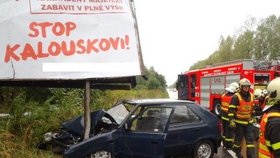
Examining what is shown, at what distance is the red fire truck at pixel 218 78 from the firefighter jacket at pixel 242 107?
8.18 metres

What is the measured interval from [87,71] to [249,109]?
12.4 feet

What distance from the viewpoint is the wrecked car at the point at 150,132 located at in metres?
8.01

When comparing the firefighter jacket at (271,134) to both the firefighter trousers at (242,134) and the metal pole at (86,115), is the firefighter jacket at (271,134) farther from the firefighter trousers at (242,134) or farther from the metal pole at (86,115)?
the firefighter trousers at (242,134)

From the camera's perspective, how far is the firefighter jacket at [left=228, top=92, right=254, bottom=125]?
29.5 ft

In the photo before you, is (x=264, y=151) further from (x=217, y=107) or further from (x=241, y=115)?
(x=217, y=107)

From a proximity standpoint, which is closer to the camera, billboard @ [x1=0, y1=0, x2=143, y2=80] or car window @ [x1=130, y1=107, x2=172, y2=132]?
billboard @ [x1=0, y1=0, x2=143, y2=80]

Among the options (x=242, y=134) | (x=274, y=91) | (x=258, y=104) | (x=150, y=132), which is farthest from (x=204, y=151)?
(x=274, y=91)

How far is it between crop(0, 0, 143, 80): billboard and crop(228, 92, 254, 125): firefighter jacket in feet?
9.04

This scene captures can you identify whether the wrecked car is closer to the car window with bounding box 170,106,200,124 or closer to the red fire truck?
→ the car window with bounding box 170,106,200,124

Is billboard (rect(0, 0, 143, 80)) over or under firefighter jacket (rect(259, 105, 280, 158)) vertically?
over

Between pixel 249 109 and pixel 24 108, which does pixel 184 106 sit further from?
pixel 24 108

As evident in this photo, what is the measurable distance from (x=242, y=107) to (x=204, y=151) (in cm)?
121

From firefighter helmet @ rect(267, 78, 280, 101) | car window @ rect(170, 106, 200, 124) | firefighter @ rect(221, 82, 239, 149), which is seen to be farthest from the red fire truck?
firefighter helmet @ rect(267, 78, 280, 101)

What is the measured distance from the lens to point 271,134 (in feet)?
12.7
